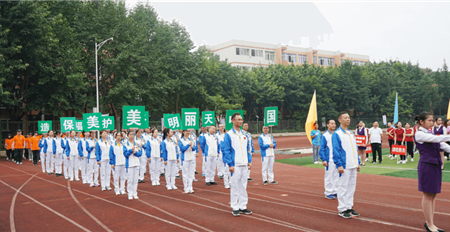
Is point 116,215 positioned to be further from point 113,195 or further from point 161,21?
point 161,21

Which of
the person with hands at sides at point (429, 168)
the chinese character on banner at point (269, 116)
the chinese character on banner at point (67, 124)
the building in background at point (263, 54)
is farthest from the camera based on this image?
the building in background at point (263, 54)

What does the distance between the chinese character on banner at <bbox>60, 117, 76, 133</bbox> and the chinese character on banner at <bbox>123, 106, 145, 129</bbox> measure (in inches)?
247

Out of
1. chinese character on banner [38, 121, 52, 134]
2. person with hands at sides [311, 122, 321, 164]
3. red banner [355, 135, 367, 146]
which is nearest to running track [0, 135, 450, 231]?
red banner [355, 135, 367, 146]

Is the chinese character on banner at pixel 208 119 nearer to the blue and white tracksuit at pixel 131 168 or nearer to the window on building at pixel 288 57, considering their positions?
the blue and white tracksuit at pixel 131 168

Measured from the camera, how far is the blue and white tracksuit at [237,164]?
7.12 metres

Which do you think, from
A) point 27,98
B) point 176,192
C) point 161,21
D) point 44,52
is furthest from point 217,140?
point 161,21

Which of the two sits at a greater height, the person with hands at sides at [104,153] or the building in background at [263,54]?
the building in background at [263,54]

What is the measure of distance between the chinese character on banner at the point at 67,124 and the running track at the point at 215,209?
4076 mm

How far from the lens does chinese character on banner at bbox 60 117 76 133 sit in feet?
50.5

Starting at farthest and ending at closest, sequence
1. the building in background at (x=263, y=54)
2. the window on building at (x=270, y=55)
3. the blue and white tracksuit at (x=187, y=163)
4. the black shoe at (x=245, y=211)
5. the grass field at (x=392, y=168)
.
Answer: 1. the window on building at (x=270, y=55)
2. the building in background at (x=263, y=54)
3. the grass field at (x=392, y=168)
4. the blue and white tracksuit at (x=187, y=163)
5. the black shoe at (x=245, y=211)

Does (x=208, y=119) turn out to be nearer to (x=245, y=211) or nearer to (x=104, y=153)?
(x=104, y=153)

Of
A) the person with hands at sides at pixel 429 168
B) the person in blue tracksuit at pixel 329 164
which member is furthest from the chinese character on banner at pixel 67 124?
the person with hands at sides at pixel 429 168

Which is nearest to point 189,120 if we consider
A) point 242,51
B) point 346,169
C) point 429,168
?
point 346,169

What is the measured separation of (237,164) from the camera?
283 inches
